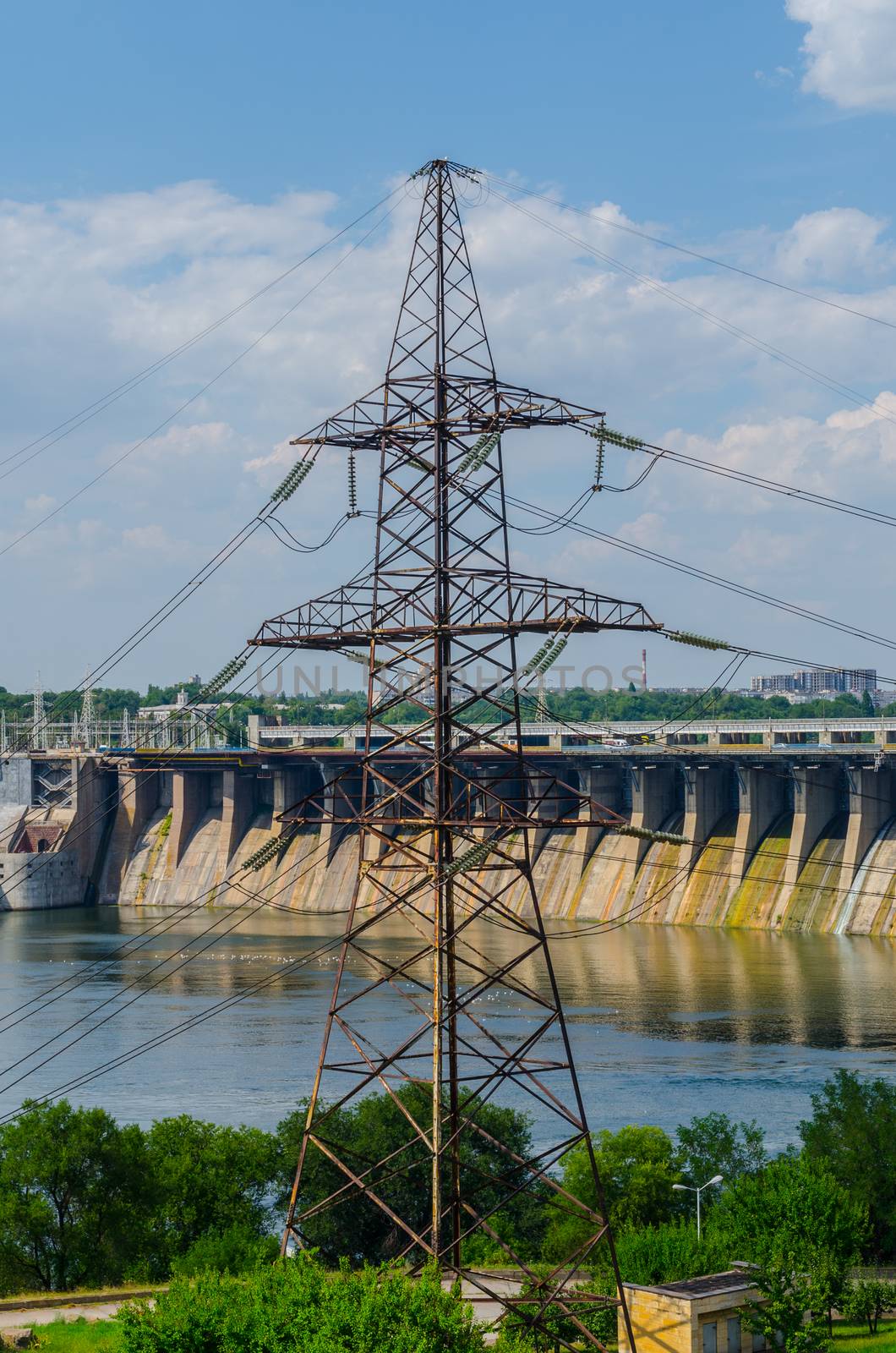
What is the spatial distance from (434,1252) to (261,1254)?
10.2 meters

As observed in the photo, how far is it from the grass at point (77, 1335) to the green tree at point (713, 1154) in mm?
14475

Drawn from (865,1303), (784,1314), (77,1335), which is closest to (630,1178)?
(865,1303)

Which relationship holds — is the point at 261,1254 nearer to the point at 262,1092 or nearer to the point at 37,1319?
the point at 37,1319

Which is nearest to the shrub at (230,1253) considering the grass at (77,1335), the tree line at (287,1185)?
the tree line at (287,1185)

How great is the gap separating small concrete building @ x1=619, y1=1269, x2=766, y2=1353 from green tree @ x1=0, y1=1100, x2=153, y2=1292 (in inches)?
555

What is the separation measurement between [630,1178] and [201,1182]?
9.53 m

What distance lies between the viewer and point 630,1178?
36.1 metres

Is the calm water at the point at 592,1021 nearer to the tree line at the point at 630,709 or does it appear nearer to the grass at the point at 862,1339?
the grass at the point at 862,1339

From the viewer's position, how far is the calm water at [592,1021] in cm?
5091

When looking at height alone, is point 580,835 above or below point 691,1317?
above

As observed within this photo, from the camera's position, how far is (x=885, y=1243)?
118ft

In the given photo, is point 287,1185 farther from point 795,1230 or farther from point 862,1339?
point 862,1339

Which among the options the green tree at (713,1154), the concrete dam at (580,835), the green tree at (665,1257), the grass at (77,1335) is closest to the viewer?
the grass at (77,1335)

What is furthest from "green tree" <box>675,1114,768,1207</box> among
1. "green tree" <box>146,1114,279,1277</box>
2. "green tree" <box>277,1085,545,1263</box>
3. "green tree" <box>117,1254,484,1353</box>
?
"green tree" <box>117,1254,484,1353</box>
